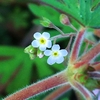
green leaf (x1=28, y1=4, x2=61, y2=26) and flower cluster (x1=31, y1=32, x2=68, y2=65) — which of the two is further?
green leaf (x1=28, y1=4, x2=61, y2=26)

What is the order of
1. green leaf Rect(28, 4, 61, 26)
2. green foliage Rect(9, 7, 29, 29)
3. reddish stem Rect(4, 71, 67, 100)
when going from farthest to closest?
green foliage Rect(9, 7, 29, 29) → green leaf Rect(28, 4, 61, 26) → reddish stem Rect(4, 71, 67, 100)

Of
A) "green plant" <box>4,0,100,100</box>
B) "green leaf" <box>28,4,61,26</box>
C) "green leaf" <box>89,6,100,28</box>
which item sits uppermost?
"green leaf" <box>89,6,100,28</box>

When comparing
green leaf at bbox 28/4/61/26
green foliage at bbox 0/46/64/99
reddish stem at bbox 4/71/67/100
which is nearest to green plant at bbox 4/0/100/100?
reddish stem at bbox 4/71/67/100

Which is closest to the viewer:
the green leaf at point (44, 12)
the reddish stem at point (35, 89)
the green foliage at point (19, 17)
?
the reddish stem at point (35, 89)

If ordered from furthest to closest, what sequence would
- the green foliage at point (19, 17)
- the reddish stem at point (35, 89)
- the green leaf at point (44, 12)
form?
the green foliage at point (19, 17) < the green leaf at point (44, 12) < the reddish stem at point (35, 89)

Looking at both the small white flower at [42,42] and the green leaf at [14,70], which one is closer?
the small white flower at [42,42]

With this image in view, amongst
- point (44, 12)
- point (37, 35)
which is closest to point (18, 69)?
point (44, 12)

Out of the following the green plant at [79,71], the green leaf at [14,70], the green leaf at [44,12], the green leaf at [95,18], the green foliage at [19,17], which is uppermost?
the green leaf at [95,18]

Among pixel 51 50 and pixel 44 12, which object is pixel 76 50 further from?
pixel 44 12

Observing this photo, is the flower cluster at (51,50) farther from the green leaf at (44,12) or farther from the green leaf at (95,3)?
the green leaf at (44,12)

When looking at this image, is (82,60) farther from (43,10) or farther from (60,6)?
(43,10)

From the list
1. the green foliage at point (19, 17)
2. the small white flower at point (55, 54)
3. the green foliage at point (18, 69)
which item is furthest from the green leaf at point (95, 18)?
the green foliage at point (19, 17)

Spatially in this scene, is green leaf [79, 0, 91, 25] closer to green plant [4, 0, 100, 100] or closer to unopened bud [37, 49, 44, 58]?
green plant [4, 0, 100, 100]
